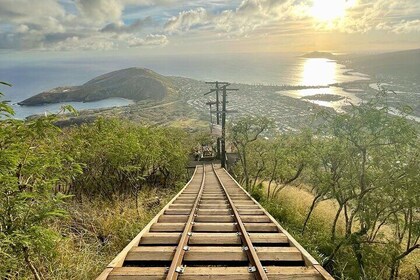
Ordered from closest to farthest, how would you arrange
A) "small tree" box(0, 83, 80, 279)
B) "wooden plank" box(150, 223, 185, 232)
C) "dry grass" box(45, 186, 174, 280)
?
"small tree" box(0, 83, 80, 279) → "dry grass" box(45, 186, 174, 280) → "wooden plank" box(150, 223, 185, 232)

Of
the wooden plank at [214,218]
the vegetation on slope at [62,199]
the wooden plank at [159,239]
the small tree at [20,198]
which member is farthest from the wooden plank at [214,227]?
the small tree at [20,198]

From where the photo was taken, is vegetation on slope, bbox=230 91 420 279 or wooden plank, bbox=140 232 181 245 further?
vegetation on slope, bbox=230 91 420 279

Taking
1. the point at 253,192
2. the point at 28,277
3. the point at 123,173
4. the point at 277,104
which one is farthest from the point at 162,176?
the point at 277,104

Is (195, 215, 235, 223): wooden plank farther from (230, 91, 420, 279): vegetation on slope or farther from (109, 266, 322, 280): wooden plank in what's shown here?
(109, 266, 322, 280): wooden plank

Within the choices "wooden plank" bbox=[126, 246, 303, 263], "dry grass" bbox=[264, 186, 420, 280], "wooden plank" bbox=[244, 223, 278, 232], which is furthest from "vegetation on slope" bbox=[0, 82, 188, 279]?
"dry grass" bbox=[264, 186, 420, 280]

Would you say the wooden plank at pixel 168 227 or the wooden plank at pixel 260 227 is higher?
the wooden plank at pixel 168 227

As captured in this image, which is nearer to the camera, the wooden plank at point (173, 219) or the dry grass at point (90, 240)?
the dry grass at point (90, 240)

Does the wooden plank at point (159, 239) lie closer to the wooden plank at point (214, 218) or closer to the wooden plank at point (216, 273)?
the wooden plank at point (216, 273)

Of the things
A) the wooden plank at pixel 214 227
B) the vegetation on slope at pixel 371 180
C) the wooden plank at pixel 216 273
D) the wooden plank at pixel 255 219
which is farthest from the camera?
the vegetation on slope at pixel 371 180

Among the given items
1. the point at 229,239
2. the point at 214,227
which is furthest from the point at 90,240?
the point at 229,239

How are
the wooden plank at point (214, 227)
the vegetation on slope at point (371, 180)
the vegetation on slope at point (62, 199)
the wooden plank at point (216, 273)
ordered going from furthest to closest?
the vegetation on slope at point (371, 180) → the wooden plank at point (214, 227) → the wooden plank at point (216, 273) → the vegetation on slope at point (62, 199)
